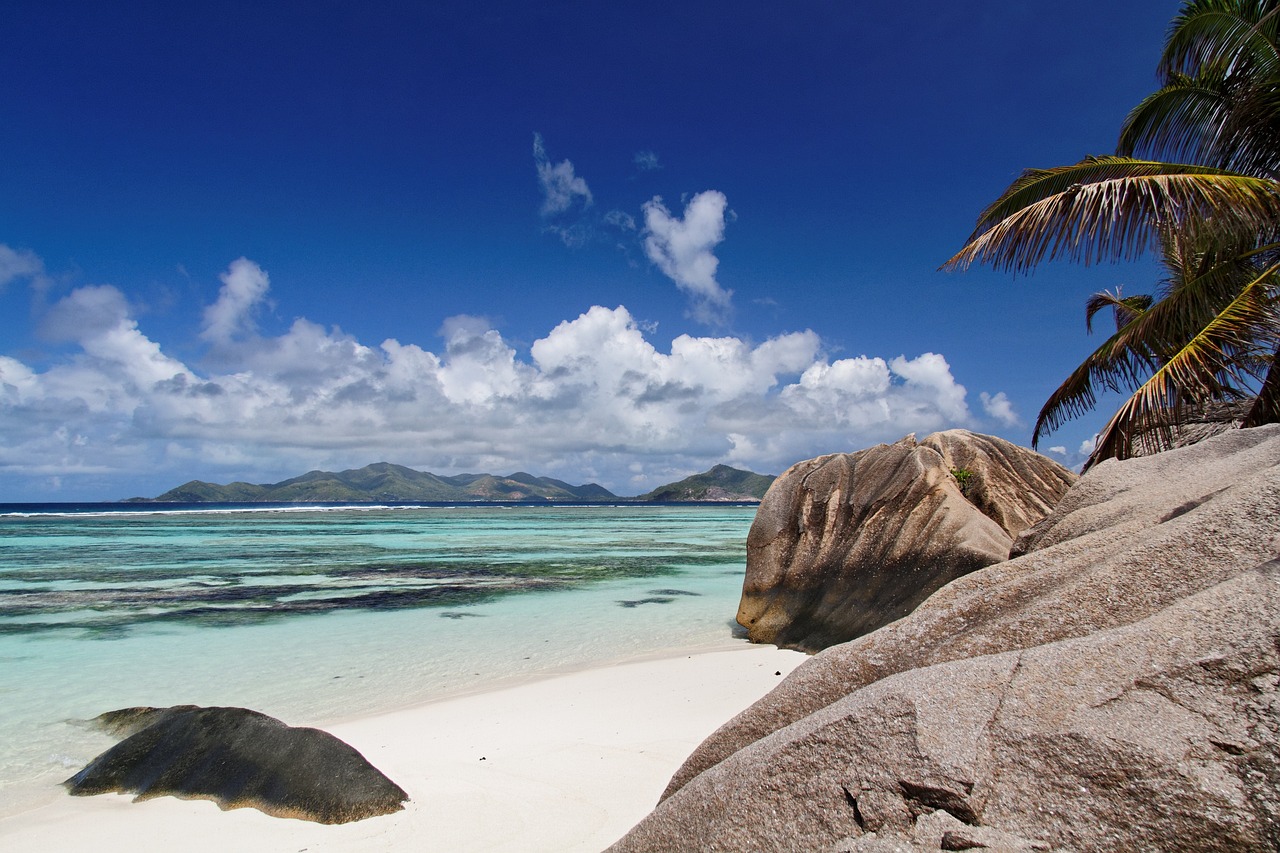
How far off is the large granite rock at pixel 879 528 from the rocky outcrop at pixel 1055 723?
5820 millimetres

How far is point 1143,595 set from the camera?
8.32 feet

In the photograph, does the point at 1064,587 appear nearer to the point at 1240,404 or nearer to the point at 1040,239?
the point at 1040,239

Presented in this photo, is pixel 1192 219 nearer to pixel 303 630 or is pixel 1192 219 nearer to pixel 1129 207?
pixel 1129 207

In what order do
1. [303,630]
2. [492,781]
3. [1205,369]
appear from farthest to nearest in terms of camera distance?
[303,630], [1205,369], [492,781]

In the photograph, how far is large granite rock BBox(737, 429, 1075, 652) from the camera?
867cm

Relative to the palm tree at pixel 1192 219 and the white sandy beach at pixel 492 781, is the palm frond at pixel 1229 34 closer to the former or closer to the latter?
the palm tree at pixel 1192 219

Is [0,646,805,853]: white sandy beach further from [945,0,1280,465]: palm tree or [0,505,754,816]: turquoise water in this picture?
[945,0,1280,465]: palm tree

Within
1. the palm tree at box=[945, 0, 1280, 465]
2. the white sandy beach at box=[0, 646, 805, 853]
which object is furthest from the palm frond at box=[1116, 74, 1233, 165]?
the white sandy beach at box=[0, 646, 805, 853]

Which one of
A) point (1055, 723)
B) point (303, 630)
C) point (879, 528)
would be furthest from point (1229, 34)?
point (303, 630)

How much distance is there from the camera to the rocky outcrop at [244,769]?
15.9ft

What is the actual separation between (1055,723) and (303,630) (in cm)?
1295

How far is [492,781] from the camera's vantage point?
214 inches

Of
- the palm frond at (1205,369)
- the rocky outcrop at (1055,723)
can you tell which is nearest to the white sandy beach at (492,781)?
the rocky outcrop at (1055,723)

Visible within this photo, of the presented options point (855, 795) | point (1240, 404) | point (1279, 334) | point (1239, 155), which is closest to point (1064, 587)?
point (855, 795)
